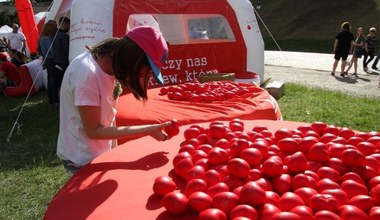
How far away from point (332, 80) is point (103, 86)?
920 centimetres

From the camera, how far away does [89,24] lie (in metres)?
6.26

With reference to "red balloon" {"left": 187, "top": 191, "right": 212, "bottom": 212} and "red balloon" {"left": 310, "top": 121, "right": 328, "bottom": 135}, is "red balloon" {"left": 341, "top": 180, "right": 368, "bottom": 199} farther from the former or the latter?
"red balloon" {"left": 310, "top": 121, "right": 328, "bottom": 135}

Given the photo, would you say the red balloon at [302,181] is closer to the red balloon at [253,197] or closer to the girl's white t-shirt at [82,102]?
the red balloon at [253,197]

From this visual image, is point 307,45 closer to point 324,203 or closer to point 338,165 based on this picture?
point 338,165

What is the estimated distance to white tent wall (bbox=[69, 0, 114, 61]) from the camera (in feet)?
20.4

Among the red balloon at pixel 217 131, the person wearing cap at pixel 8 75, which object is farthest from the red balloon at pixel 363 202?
the person wearing cap at pixel 8 75

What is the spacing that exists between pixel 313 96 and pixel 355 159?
601 centimetres

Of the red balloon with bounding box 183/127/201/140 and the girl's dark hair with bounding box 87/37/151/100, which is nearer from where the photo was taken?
the girl's dark hair with bounding box 87/37/151/100

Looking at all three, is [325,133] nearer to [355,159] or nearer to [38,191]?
[355,159]

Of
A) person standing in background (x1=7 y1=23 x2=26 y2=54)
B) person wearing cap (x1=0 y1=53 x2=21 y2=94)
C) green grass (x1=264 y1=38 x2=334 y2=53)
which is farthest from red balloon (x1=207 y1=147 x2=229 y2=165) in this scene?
green grass (x1=264 y1=38 x2=334 y2=53)

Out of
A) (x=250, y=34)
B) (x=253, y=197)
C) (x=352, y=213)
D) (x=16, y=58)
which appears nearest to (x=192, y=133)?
(x=253, y=197)

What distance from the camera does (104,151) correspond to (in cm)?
231

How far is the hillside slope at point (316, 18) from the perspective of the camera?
2122cm

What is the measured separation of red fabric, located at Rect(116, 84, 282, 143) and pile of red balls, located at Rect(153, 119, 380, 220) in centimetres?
156
